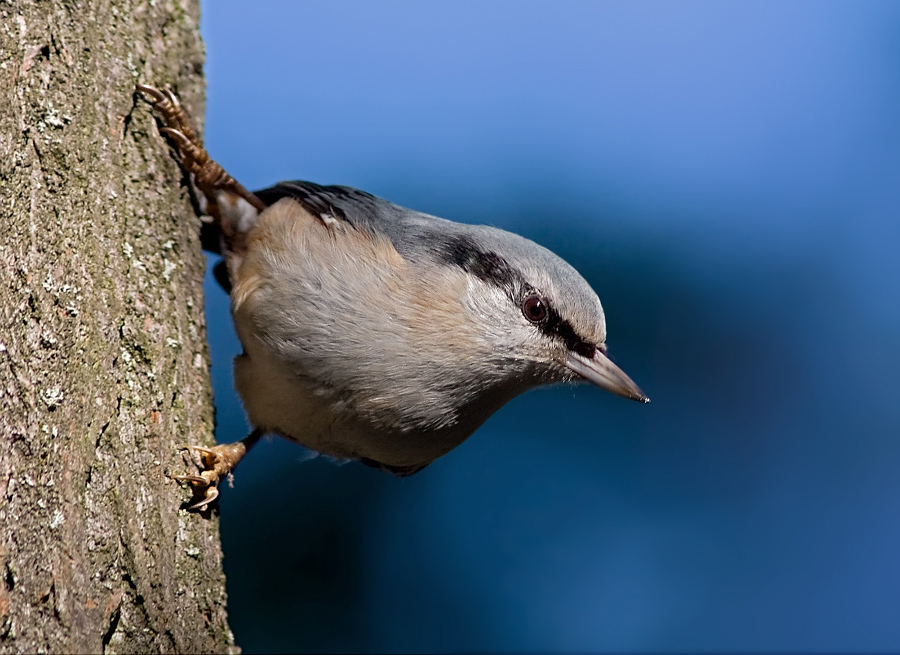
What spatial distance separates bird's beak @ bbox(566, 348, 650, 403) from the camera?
2428 mm

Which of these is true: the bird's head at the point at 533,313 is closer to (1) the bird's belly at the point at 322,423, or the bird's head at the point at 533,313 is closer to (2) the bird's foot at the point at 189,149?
(1) the bird's belly at the point at 322,423

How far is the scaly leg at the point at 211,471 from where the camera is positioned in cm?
210

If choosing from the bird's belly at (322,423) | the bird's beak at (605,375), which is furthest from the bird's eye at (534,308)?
the bird's belly at (322,423)

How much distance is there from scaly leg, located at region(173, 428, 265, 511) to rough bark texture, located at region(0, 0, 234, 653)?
0.04 m

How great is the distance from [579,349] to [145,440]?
50.0 inches

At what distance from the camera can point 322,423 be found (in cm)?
235

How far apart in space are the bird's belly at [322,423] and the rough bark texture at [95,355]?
0.65 feet

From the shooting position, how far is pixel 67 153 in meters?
1.89

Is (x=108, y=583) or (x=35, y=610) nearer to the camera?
(x=35, y=610)

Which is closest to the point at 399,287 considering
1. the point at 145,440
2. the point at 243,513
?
the point at 145,440

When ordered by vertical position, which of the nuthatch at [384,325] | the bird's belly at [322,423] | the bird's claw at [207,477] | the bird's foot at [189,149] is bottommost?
the bird's claw at [207,477]

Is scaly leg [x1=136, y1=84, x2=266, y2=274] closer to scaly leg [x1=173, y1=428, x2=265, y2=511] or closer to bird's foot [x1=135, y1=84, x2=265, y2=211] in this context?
bird's foot [x1=135, y1=84, x2=265, y2=211]

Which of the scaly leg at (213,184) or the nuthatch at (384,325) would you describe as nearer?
the nuthatch at (384,325)

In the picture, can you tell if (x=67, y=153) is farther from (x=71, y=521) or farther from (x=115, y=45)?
(x=71, y=521)
